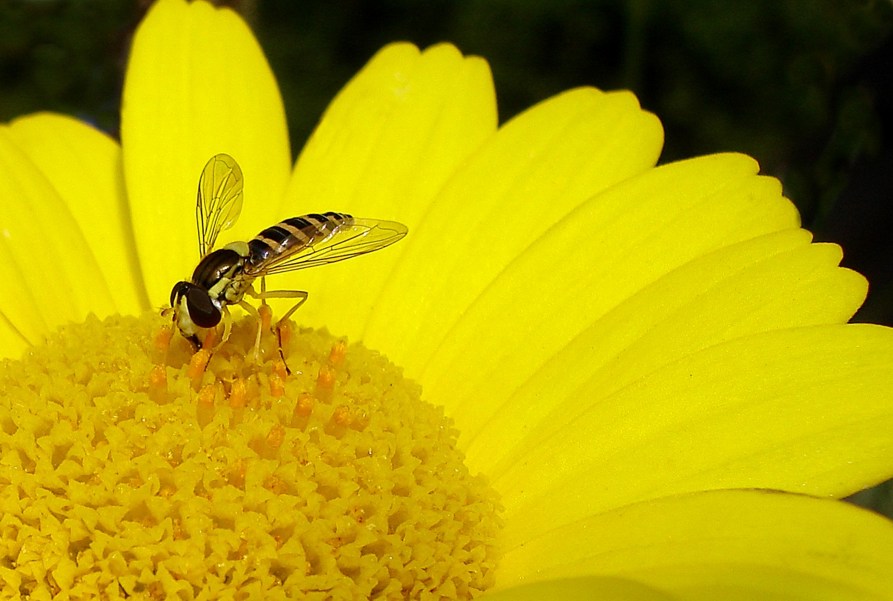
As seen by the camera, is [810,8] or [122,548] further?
[810,8]

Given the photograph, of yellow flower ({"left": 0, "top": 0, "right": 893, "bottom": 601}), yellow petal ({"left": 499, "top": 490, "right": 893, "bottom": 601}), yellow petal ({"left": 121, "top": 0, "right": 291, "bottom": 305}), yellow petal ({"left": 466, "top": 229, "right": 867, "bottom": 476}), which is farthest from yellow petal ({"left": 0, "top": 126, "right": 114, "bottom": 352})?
yellow petal ({"left": 499, "top": 490, "right": 893, "bottom": 601})

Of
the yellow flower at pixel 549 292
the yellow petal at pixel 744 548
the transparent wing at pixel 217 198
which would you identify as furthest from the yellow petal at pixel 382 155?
the yellow petal at pixel 744 548

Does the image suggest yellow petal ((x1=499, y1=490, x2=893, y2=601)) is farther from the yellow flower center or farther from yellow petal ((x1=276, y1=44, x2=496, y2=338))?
yellow petal ((x1=276, y1=44, x2=496, y2=338))

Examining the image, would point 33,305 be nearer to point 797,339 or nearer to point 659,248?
point 659,248

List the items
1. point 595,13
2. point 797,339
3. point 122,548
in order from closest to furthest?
point 122,548
point 797,339
point 595,13

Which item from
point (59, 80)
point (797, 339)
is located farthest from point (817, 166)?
point (59, 80)

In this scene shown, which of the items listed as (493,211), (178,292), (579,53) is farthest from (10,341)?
(579,53)
